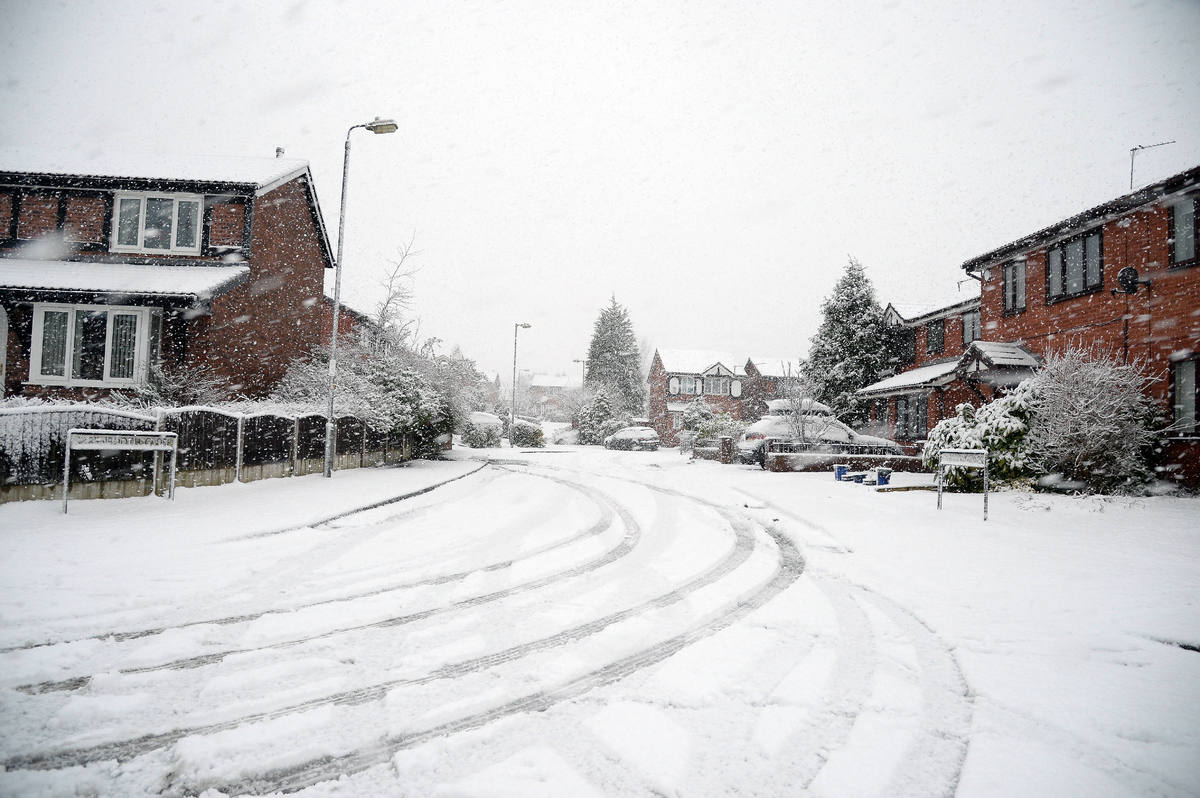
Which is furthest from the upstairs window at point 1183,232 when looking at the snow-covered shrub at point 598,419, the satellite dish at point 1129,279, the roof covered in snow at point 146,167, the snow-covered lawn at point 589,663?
the snow-covered shrub at point 598,419

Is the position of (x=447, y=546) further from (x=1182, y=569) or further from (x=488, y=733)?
(x=1182, y=569)

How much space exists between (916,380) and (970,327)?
10.00ft

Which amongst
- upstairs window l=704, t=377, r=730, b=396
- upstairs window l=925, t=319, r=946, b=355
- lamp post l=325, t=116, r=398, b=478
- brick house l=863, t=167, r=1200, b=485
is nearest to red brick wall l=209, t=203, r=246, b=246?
lamp post l=325, t=116, r=398, b=478

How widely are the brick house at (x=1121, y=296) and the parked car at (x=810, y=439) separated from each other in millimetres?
4475

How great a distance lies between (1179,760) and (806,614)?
233 cm

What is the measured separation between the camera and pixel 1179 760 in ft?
8.98

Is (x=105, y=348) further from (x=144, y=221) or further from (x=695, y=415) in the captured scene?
(x=695, y=415)

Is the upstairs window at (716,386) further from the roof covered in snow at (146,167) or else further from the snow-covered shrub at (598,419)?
the roof covered in snow at (146,167)

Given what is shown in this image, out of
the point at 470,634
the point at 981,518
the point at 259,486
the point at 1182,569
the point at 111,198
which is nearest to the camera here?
the point at 470,634

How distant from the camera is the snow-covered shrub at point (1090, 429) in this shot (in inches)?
456

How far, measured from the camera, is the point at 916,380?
2367 centimetres

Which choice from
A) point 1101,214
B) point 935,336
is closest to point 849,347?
point 935,336

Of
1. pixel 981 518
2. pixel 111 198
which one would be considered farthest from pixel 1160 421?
pixel 111 198

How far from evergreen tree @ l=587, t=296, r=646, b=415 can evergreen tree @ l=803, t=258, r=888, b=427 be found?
98.2 ft
